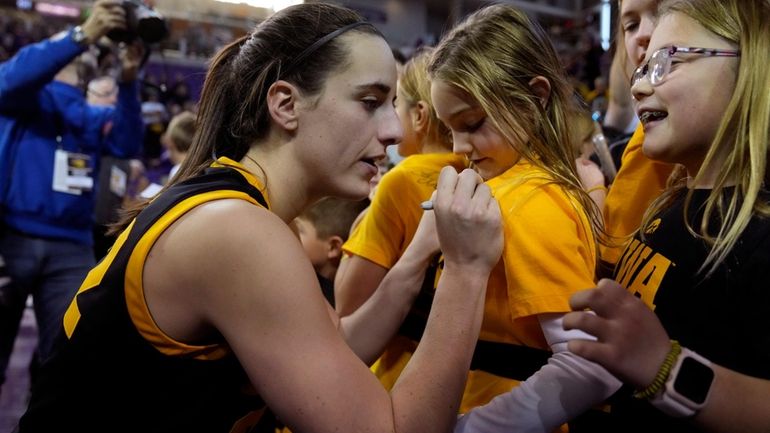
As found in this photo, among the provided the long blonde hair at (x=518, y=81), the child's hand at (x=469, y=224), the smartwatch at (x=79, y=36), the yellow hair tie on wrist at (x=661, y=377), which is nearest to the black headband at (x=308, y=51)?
the long blonde hair at (x=518, y=81)

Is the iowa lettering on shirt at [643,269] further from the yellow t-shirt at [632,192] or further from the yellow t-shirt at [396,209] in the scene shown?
the yellow t-shirt at [396,209]

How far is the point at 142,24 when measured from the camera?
3.31 metres

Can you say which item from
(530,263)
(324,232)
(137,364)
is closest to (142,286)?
(137,364)

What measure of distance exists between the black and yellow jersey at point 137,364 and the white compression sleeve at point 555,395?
0.51m

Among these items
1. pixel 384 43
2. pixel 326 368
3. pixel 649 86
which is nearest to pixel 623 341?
pixel 326 368

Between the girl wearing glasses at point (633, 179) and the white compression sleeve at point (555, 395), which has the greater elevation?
the girl wearing glasses at point (633, 179)

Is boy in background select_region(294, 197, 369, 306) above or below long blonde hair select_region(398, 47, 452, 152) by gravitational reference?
below

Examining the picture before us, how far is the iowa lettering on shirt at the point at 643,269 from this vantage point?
1330mm

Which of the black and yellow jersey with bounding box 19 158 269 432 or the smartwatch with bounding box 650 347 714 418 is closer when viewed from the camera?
the smartwatch with bounding box 650 347 714 418

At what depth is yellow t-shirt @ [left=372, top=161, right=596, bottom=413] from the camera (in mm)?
1345

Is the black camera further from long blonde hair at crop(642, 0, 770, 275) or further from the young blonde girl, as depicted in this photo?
long blonde hair at crop(642, 0, 770, 275)

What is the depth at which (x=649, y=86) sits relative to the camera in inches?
54.2

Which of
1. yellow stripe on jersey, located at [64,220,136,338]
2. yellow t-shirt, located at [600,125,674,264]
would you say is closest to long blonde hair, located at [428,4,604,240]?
yellow t-shirt, located at [600,125,674,264]

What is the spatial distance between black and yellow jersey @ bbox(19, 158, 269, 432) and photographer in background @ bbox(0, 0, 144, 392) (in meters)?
2.07
